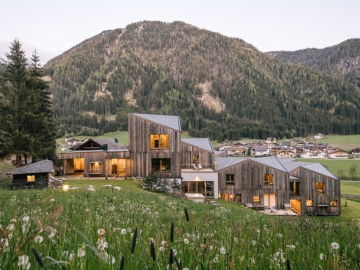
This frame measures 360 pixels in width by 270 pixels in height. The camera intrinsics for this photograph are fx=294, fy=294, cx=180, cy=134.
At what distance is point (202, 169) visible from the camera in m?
49.3

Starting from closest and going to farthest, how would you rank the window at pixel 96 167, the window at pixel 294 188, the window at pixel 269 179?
the window at pixel 96 167
the window at pixel 269 179
the window at pixel 294 188

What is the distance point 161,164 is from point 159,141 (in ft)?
11.9

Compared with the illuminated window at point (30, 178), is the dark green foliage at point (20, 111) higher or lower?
higher

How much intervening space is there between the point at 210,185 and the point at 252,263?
1810 inches

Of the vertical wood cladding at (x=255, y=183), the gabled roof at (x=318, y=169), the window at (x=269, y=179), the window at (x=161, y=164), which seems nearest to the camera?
the window at (x=161, y=164)

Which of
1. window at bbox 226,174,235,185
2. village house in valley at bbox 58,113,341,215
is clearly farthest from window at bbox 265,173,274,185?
window at bbox 226,174,235,185

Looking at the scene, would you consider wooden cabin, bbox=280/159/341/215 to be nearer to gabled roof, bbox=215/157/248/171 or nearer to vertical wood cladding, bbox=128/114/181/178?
gabled roof, bbox=215/157/248/171

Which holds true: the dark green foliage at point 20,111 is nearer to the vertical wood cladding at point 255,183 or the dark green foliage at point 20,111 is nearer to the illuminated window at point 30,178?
the illuminated window at point 30,178

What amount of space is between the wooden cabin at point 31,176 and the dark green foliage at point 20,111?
6088mm

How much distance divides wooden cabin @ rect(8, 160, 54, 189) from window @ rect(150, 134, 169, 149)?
643 inches

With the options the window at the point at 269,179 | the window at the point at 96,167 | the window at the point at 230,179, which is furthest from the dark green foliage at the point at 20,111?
the window at the point at 269,179

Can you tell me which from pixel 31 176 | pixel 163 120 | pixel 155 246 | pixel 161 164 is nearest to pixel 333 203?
pixel 161 164

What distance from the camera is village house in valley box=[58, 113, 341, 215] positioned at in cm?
4519

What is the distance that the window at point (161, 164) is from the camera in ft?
150
